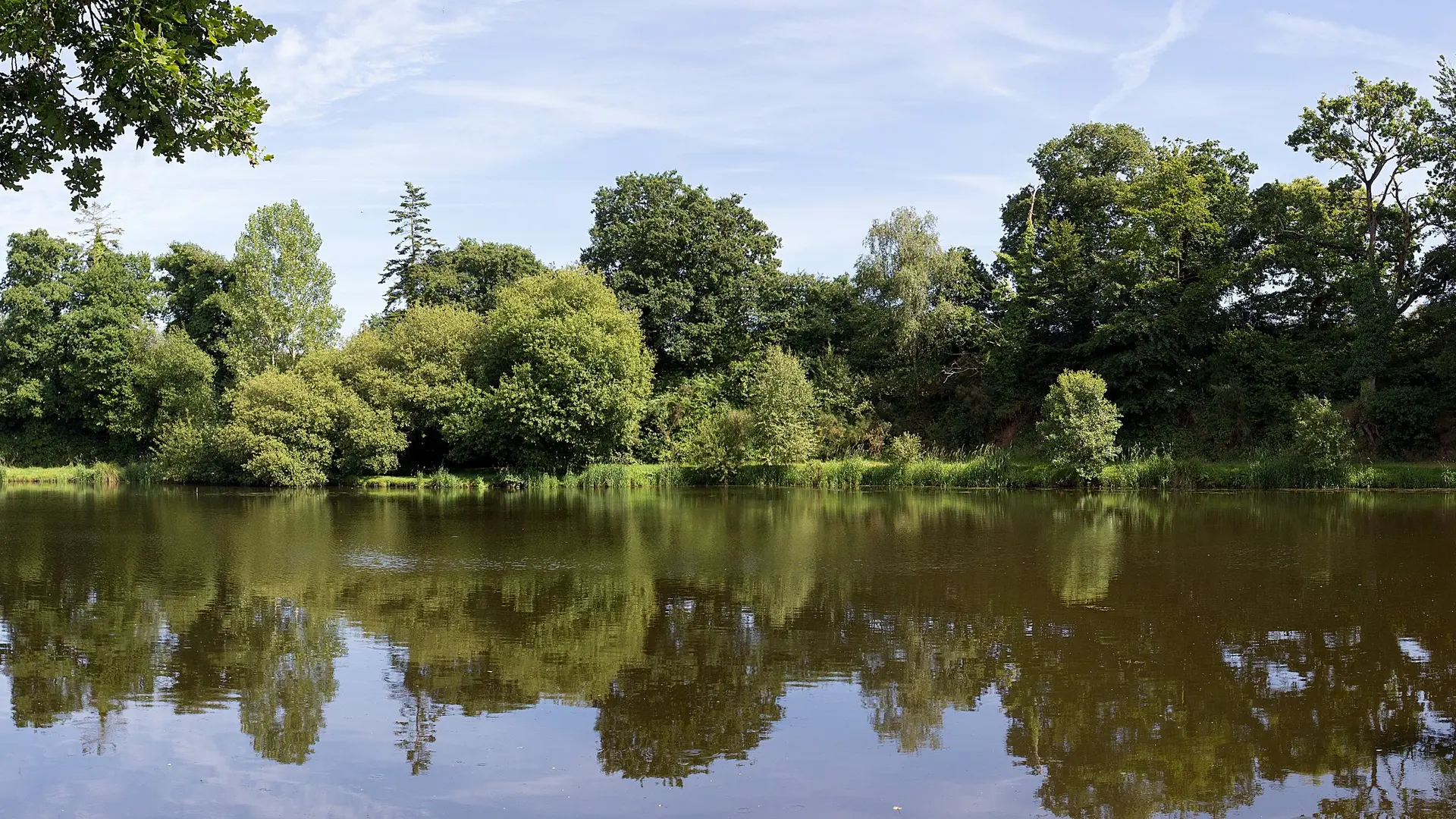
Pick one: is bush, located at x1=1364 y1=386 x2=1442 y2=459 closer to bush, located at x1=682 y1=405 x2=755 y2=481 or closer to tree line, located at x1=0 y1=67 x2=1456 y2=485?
tree line, located at x1=0 y1=67 x2=1456 y2=485

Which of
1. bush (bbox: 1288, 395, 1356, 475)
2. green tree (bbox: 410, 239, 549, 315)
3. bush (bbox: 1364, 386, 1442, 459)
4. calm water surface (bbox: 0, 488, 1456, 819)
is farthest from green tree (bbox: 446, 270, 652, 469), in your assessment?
bush (bbox: 1364, 386, 1442, 459)

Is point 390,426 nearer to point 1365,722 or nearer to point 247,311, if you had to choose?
point 247,311

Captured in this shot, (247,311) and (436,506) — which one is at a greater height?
(247,311)

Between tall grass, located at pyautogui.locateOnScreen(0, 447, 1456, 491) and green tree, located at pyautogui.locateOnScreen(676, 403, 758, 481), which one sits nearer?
tall grass, located at pyautogui.locateOnScreen(0, 447, 1456, 491)

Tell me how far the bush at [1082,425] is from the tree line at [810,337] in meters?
0.11

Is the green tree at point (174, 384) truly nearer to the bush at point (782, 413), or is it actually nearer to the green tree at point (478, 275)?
the green tree at point (478, 275)

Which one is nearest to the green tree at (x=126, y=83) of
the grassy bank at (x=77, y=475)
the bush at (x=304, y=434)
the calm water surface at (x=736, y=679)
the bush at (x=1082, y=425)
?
the calm water surface at (x=736, y=679)

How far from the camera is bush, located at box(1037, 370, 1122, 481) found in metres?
35.8

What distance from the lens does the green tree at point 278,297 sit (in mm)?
48000

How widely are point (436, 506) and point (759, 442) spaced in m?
13.3

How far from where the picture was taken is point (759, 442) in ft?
133

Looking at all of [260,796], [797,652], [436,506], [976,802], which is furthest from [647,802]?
[436,506]

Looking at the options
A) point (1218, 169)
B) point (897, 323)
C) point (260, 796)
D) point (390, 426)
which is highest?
point (1218, 169)

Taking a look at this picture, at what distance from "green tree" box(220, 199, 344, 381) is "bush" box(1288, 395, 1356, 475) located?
40436mm
